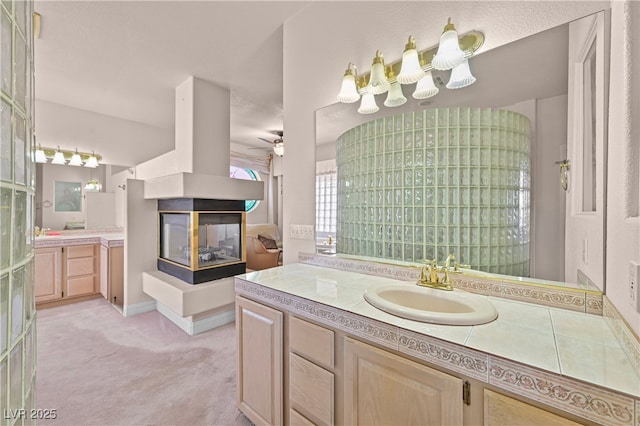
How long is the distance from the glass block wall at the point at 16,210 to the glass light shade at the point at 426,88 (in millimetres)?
1504

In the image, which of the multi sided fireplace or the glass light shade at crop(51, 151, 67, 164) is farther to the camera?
the glass light shade at crop(51, 151, 67, 164)

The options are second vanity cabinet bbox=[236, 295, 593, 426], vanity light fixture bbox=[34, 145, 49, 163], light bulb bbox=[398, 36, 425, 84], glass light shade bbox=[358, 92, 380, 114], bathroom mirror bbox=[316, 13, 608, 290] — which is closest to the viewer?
second vanity cabinet bbox=[236, 295, 593, 426]

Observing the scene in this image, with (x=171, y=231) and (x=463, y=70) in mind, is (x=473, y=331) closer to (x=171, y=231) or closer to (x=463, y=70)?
(x=463, y=70)

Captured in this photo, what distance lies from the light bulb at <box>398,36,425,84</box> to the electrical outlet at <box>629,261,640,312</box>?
118 cm

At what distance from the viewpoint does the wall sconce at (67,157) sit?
348cm

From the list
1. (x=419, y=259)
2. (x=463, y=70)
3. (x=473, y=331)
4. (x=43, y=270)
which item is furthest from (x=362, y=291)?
(x=43, y=270)

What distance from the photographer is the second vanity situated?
0.66 meters

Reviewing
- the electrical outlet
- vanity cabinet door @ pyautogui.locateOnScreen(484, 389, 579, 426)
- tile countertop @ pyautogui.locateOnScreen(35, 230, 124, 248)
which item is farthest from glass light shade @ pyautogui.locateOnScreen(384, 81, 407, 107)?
tile countertop @ pyautogui.locateOnScreen(35, 230, 124, 248)

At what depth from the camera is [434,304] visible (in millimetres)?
1218

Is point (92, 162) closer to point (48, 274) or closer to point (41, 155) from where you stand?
point (41, 155)

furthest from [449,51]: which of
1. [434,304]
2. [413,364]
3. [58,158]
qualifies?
[58,158]

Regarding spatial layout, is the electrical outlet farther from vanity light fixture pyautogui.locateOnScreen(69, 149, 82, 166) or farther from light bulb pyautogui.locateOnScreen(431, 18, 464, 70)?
vanity light fixture pyautogui.locateOnScreen(69, 149, 82, 166)

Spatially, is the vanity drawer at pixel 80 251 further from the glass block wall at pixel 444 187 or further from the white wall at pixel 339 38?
the glass block wall at pixel 444 187

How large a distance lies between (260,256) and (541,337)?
4.18 m
